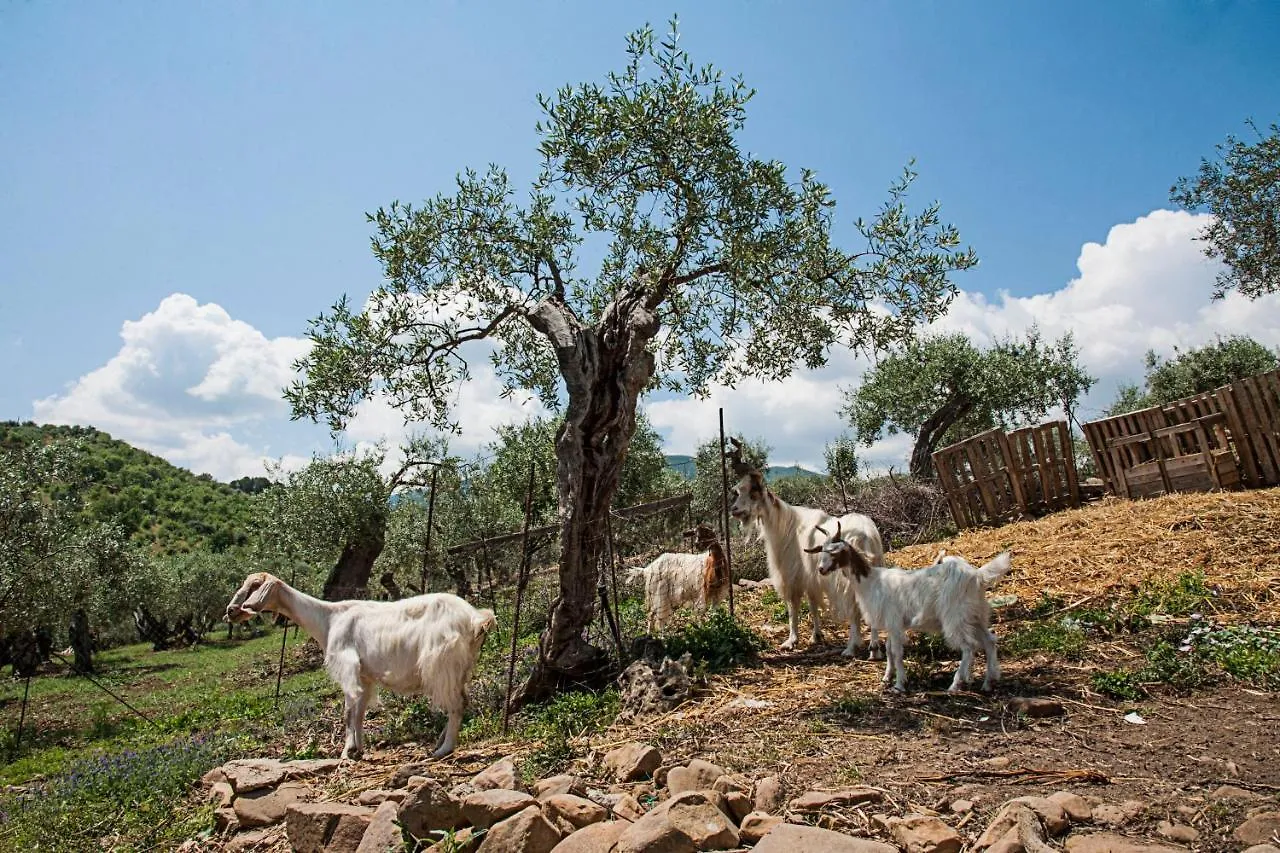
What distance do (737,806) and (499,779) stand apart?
5.90ft

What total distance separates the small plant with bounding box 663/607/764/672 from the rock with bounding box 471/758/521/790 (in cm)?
345

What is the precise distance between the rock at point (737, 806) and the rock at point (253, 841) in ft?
11.7

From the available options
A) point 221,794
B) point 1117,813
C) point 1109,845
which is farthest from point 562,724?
point 1109,845

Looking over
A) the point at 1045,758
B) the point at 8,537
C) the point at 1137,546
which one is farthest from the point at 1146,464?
the point at 8,537

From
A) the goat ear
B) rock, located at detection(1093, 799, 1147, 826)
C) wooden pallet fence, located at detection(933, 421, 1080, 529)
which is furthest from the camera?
wooden pallet fence, located at detection(933, 421, 1080, 529)

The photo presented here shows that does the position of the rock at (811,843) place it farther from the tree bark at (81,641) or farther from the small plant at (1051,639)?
the tree bark at (81,641)

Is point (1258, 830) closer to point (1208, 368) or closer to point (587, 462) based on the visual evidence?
point (587, 462)

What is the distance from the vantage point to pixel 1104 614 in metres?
8.25

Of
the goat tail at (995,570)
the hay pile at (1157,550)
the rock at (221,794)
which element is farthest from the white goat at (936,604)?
the rock at (221,794)

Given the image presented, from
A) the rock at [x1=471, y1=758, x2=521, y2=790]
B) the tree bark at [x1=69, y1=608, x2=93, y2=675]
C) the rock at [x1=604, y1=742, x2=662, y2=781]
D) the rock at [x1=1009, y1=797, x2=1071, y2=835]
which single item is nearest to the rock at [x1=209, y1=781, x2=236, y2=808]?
the rock at [x1=471, y1=758, x2=521, y2=790]

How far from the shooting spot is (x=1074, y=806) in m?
4.24

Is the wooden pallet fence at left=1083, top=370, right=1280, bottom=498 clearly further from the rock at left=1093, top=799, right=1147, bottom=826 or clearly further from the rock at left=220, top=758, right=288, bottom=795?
the rock at left=220, top=758, right=288, bottom=795

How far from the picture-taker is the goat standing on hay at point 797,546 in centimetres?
914

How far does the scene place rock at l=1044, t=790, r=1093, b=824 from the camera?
13.8 feet
